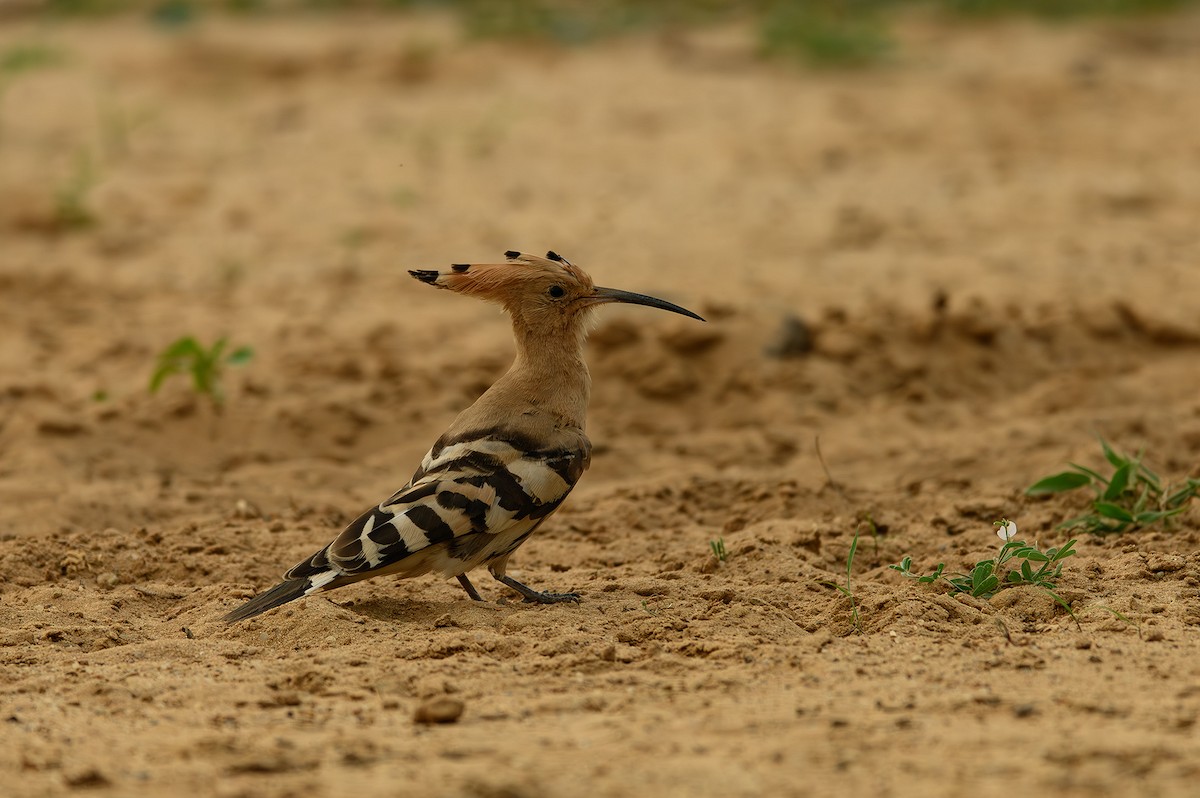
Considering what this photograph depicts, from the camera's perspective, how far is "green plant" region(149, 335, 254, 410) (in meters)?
5.91

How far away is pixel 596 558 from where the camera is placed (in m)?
4.87

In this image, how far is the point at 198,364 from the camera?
235 inches

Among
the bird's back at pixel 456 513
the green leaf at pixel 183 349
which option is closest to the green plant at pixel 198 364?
the green leaf at pixel 183 349

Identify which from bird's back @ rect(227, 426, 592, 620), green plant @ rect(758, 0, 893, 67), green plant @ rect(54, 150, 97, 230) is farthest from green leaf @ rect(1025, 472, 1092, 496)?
green plant @ rect(758, 0, 893, 67)

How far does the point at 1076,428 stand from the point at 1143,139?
13.7 feet

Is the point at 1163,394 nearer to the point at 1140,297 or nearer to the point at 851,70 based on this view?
the point at 1140,297

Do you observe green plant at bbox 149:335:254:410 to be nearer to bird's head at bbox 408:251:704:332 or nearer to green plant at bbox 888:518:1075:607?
bird's head at bbox 408:251:704:332

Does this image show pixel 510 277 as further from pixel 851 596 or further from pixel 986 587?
pixel 986 587

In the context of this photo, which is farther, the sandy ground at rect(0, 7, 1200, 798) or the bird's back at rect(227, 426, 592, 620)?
the bird's back at rect(227, 426, 592, 620)

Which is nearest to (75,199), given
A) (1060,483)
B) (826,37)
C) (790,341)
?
(790,341)

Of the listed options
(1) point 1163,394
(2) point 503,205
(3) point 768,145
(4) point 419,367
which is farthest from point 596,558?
(3) point 768,145

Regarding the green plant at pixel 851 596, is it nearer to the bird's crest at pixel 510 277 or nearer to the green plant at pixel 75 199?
the bird's crest at pixel 510 277

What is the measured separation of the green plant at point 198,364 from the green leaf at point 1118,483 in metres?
3.13

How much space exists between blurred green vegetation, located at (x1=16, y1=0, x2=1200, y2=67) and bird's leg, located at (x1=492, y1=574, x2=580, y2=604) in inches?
284
